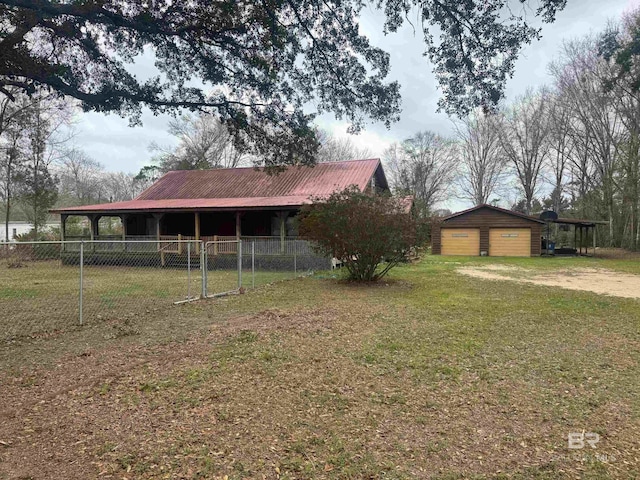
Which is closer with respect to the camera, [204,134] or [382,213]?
[382,213]

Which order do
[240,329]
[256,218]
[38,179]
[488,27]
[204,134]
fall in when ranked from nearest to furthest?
[240,329]
[488,27]
[256,218]
[38,179]
[204,134]

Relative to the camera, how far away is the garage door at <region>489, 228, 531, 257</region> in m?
24.2

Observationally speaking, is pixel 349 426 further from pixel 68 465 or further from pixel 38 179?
pixel 38 179

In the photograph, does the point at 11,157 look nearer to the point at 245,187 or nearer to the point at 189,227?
the point at 189,227

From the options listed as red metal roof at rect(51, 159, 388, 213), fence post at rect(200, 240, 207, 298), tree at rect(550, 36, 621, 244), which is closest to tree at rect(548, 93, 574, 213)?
tree at rect(550, 36, 621, 244)

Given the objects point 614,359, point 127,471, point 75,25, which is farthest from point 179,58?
point 614,359

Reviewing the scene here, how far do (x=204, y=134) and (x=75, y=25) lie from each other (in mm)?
31871

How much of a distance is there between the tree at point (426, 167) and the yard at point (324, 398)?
114 feet

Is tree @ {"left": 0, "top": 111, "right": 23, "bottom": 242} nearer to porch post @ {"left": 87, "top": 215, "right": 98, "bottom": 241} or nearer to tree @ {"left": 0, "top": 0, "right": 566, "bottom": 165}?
porch post @ {"left": 87, "top": 215, "right": 98, "bottom": 241}

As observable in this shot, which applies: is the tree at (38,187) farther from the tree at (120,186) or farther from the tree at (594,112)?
the tree at (594,112)

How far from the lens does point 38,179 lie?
83.1 ft

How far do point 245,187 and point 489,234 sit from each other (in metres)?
15.2

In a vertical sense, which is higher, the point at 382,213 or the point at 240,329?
the point at 382,213

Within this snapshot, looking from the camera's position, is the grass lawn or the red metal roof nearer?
the grass lawn
